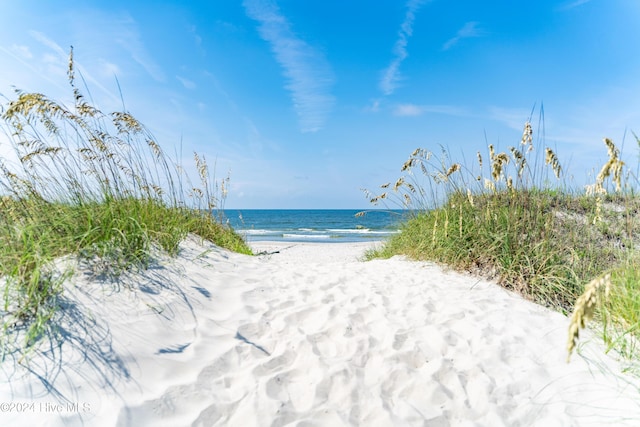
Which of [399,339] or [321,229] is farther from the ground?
[399,339]

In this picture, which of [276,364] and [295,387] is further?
[276,364]

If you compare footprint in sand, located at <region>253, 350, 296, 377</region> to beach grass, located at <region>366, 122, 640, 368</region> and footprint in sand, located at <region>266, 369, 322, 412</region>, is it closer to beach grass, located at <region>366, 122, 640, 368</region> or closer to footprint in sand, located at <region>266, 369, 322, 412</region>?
footprint in sand, located at <region>266, 369, 322, 412</region>

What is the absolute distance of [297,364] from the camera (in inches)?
93.3

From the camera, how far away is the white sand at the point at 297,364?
1915mm

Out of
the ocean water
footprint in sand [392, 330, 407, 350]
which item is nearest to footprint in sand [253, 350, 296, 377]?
footprint in sand [392, 330, 407, 350]

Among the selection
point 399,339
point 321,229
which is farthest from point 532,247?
point 321,229

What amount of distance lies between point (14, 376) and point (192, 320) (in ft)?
3.51

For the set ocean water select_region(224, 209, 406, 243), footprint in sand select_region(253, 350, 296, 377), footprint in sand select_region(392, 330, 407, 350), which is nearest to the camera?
footprint in sand select_region(253, 350, 296, 377)

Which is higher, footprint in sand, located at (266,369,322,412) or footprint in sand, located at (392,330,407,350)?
footprint in sand, located at (392,330,407,350)

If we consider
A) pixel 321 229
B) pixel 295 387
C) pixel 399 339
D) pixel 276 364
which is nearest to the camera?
pixel 295 387

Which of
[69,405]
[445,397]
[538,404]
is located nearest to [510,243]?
[538,404]

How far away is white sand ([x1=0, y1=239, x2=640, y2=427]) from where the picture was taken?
1.92 meters

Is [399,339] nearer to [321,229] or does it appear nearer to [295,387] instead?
[295,387]

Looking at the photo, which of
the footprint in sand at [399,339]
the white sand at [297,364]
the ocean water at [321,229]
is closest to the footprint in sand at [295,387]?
the white sand at [297,364]
